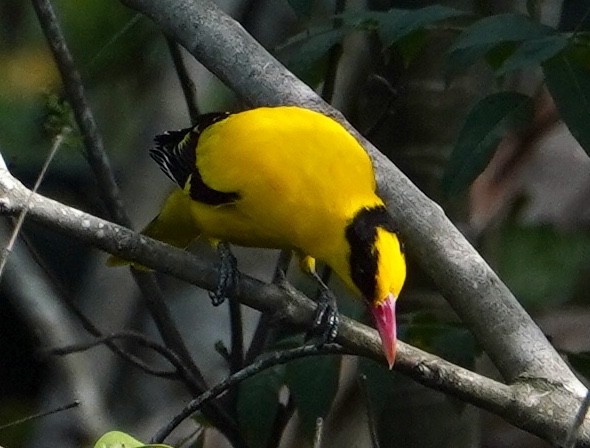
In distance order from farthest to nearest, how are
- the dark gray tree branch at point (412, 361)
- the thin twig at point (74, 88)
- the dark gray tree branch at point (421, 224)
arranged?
the thin twig at point (74, 88) → the dark gray tree branch at point (421, 224) → the dark gray tree branch at point (412, 361)

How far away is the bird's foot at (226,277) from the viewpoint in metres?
2.16

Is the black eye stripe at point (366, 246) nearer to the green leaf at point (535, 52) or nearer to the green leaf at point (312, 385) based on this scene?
the green leaf at point (312, 385)

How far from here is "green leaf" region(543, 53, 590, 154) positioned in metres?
2.13

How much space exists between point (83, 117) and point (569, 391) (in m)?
1.23

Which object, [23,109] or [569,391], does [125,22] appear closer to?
[23,109]

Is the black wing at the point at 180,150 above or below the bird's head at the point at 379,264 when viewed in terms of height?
above

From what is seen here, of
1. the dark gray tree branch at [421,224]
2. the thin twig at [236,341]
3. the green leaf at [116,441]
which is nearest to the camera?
the green leaf at [116,441]

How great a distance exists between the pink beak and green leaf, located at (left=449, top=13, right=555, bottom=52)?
20.0 inches

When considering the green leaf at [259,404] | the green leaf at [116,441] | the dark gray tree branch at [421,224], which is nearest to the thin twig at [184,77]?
the dark gray tree branch at [421,224]

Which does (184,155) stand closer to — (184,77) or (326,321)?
(184,77)

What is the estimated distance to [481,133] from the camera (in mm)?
2256

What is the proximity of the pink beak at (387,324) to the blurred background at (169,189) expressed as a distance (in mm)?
137

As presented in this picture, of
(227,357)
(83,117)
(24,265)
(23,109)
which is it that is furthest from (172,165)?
(23,109)

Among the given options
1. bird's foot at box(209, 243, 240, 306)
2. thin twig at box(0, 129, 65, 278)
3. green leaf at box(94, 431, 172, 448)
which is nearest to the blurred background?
bird's foot at box(209, 243, 240, 306)
